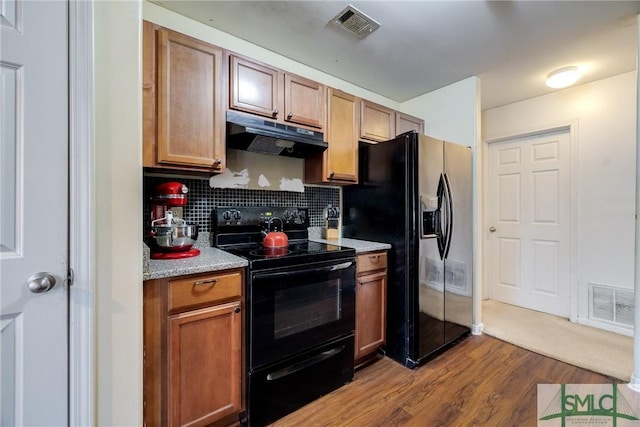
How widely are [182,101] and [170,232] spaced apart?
2.53 ft

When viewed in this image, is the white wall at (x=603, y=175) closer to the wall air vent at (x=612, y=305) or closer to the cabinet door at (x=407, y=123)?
the wall air vent at (x=612, y=305)

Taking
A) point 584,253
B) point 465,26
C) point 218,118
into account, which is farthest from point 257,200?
point 584,253

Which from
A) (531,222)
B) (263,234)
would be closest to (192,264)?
(263,234)

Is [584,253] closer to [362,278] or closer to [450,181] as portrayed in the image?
[450,181]

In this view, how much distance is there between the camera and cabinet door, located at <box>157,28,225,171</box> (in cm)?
155

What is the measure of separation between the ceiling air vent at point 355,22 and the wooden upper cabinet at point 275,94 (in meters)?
0.44

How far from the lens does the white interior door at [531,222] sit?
3.04 m

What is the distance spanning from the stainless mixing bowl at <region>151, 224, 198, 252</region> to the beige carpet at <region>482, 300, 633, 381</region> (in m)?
2.83

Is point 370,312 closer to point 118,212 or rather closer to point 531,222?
point 118,212

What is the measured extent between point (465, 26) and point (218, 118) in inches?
73.3

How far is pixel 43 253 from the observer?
0.97 m

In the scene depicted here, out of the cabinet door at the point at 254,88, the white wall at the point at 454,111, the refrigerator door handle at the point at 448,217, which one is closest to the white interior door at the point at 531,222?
the white wall at the point at 454,111

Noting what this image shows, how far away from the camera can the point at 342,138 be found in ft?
7.76

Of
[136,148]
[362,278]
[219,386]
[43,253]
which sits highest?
[136,148]
